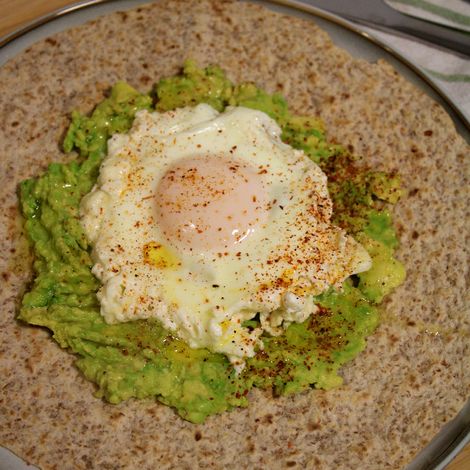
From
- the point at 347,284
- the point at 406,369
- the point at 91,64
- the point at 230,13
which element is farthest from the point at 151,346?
the point at 230,13

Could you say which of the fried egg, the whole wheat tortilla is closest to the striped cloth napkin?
the whole wheat tortilla

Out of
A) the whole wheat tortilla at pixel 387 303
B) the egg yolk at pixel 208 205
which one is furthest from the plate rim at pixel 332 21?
the egg yolk at pixel 208 205

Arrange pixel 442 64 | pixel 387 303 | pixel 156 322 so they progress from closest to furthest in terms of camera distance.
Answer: pixel 156 322
pixel 387 303
pixel 442 64

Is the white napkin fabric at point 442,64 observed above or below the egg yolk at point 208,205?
above

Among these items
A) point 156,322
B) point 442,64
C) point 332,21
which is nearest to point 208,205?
point 156,322

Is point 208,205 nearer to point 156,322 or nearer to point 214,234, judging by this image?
point 214,234

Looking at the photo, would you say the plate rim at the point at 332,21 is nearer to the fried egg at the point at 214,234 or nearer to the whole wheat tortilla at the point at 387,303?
the whole wheat tortilla at the point at 387,303

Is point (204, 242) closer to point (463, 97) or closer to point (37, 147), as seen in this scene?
point (37, 147)
